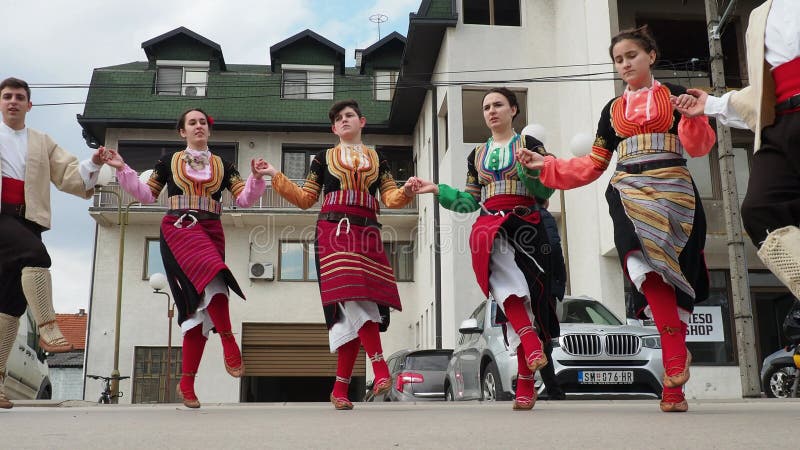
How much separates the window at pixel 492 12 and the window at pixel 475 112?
81.6 inches

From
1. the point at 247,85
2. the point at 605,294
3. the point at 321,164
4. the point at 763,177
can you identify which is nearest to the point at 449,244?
the point at 605,294

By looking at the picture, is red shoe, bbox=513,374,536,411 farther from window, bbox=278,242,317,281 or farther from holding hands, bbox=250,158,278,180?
window, bbox=278,242,317,281

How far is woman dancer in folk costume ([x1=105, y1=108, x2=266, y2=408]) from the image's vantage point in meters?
6.89

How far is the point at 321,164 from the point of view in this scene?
284 inches

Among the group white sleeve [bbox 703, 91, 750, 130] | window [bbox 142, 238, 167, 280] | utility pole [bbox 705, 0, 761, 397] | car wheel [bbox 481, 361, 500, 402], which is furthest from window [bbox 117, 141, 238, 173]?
white sleeve [bbox 703, 91, 750, 130]

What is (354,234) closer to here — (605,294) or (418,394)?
(418,394)

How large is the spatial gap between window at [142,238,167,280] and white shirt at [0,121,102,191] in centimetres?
2318

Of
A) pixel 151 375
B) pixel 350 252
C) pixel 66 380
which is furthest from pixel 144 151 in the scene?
pixel 66 380

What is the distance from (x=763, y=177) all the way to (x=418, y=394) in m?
10.1

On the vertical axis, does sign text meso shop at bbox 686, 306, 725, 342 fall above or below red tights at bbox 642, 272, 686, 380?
above

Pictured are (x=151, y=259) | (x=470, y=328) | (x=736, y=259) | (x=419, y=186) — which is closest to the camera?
(x=419, y=186)

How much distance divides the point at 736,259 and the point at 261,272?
19.4m

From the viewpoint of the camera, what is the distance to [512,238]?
654 cm

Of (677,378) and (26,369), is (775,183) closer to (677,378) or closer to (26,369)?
(677,378)
